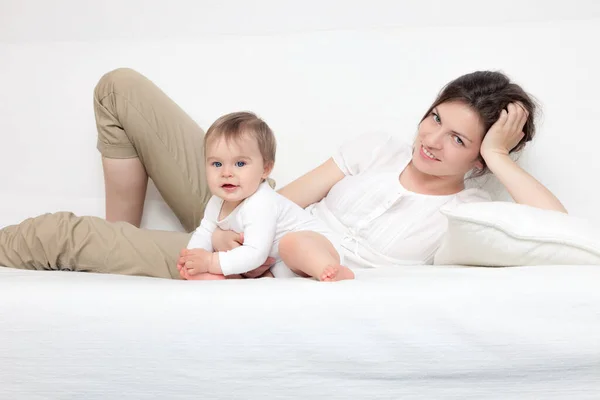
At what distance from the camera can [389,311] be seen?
94 cm

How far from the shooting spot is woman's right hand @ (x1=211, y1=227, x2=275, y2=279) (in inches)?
52.0

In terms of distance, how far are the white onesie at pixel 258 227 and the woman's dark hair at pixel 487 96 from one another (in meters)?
0.43

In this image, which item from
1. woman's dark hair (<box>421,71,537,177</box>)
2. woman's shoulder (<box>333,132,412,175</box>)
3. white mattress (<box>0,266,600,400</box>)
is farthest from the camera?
woman's shoulder (<box>333,132,412,175</box>)

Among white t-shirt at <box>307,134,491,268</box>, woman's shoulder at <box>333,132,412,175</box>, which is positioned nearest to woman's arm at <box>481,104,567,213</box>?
white t-shirt at <box>307,134,491,268</box>

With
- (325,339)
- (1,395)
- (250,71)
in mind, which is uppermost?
(250,71)

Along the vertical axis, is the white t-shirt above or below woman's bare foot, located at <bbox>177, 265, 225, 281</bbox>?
above

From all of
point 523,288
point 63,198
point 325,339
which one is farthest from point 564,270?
point 63,198

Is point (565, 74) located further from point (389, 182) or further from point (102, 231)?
point (102, 231)

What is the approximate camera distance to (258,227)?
127cm

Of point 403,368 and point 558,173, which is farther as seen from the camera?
point 558,173

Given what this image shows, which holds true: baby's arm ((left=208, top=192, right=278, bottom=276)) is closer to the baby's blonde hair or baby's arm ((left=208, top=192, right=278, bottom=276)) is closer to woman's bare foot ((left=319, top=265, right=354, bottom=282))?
the baby's blonde hair

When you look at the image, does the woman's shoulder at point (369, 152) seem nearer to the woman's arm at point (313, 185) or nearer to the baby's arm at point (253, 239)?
the woman's arm at point (313, 185)

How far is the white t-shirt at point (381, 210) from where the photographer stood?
1470mm

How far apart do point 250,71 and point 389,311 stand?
1113 millimetres
